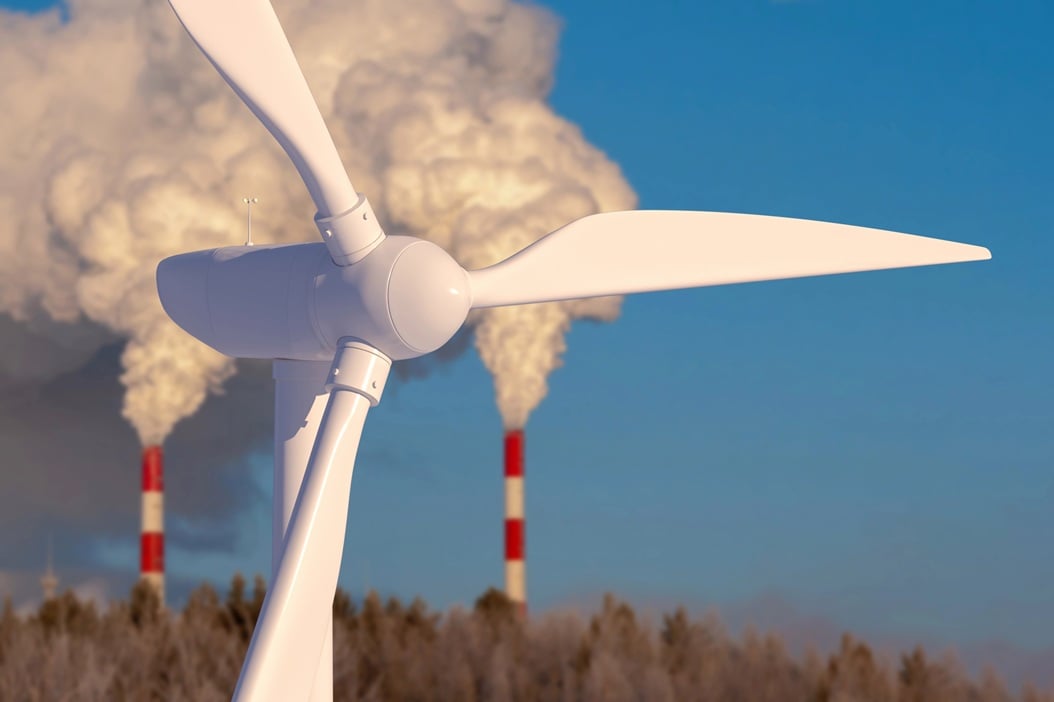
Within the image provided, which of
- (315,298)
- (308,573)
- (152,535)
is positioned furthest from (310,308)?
(152,535)

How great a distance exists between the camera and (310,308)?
24.8 feet

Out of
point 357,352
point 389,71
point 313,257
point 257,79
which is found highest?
point 389,71

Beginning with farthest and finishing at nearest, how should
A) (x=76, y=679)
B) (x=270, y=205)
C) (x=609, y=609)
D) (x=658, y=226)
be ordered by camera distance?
(x=270, y=205) → (x=609, y=609) → (x=76, y=679) → (x=658, y=226)

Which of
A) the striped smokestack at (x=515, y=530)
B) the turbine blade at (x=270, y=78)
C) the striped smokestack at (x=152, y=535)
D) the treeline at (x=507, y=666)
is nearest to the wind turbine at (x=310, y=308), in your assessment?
the turbine blade at (x=270, y=78)

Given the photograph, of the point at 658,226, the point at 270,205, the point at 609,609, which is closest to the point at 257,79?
the point at 658,226

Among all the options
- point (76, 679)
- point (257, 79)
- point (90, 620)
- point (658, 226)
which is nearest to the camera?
point (257, 79)

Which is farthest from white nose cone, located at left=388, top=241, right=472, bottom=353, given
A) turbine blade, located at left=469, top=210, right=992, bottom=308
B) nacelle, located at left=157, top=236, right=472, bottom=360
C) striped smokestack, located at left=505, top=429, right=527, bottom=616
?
striped smokestack, located at left=505, top=429, right=527, bottom=616

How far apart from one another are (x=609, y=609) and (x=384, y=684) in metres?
5.34

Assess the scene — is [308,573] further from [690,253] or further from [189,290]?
[690,253]

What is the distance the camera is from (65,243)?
51.6 meters

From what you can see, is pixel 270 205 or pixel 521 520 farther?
pixel 270 205

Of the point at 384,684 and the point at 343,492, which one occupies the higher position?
the point at 343,492

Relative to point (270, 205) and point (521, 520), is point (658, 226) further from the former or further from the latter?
point (270, 205)

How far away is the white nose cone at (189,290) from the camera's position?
815 centimetres
